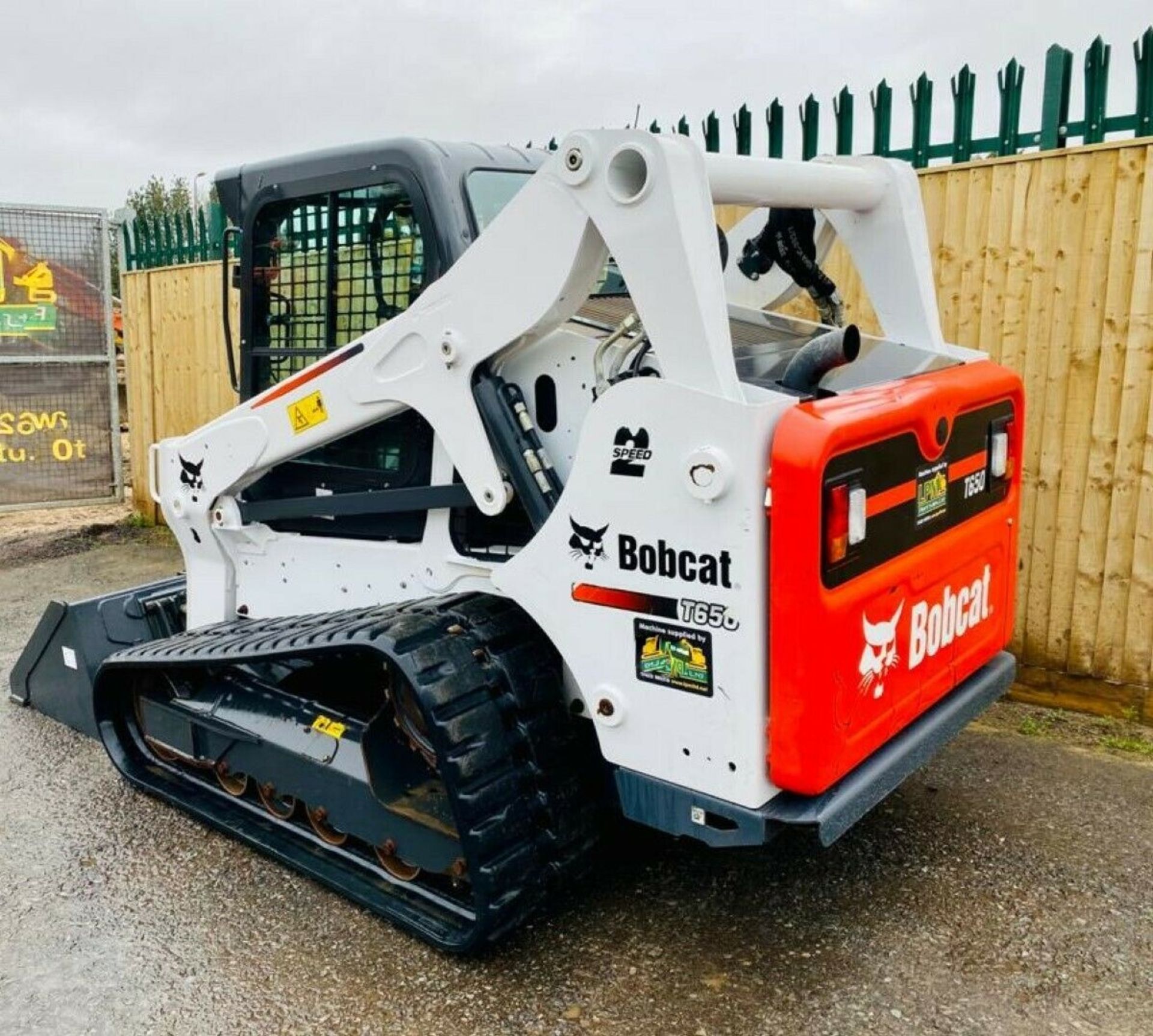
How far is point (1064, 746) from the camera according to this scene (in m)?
4.34

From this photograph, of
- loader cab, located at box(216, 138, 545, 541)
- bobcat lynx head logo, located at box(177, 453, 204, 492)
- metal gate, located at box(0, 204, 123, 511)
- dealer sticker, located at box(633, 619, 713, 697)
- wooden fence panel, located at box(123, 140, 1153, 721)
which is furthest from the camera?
metal gate, located at box(0, 204, 123, 511)

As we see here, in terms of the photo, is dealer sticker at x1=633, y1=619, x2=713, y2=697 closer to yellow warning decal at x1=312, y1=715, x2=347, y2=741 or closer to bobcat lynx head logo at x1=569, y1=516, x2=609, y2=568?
bobcat lynx head logo at x1=569, y1=516, x2=609, y2=568

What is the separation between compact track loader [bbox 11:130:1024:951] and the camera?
2502 mm

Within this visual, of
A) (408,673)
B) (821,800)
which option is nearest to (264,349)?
(408,673)

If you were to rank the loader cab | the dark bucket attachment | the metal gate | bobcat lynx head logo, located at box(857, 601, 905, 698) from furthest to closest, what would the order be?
the metal gate
the dark bucket attachment
the loader cab
bobcat lynx head logo, located at box(857, 601, 905, 698)

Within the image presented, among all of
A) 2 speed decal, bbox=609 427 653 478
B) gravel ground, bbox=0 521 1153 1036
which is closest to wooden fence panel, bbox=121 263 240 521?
gravel ground, bbox=0 521 1153 1036

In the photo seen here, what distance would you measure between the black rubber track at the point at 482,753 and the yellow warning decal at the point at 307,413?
61 centimetres

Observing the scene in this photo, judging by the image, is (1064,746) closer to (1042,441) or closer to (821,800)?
(1042,441)

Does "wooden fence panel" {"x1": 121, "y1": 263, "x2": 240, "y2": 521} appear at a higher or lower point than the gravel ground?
higher

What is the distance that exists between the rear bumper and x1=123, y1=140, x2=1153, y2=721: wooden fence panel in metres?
1.85

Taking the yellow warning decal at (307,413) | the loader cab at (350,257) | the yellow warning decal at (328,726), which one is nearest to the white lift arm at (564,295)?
the yellow warning decal at (307,413)

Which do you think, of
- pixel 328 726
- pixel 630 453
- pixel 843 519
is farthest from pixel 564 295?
pixel 328 726

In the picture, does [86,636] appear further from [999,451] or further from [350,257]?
[999,451]

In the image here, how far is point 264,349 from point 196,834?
1678 millimetres
